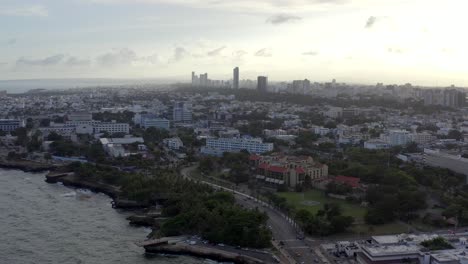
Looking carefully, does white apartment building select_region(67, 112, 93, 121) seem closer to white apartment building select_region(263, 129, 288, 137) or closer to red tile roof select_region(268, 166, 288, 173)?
white apartment building select_region(263, 129, 288, 137)

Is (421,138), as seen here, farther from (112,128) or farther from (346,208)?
(112,128)

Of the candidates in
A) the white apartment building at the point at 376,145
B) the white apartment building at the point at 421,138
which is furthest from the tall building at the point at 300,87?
the white apartment building at the point at 376,145

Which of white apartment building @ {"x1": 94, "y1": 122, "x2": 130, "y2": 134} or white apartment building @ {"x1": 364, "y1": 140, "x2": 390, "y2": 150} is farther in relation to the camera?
white apartment building @ {"x1": 94, "y1": 122, "x2": 130, "y2": 134}

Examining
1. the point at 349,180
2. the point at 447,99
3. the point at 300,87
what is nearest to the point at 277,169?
the point at 349,180

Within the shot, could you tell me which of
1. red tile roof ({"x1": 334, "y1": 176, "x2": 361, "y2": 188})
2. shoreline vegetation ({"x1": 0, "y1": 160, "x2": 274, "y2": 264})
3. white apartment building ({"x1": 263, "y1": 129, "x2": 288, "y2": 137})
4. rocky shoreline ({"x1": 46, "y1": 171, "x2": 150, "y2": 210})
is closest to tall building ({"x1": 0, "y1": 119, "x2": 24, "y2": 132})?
rocky shoreline ({"x1": 46, "y1": 171, "x2": 150, "y2": 210})

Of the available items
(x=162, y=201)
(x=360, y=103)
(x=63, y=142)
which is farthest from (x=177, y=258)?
(x=360, y=103)

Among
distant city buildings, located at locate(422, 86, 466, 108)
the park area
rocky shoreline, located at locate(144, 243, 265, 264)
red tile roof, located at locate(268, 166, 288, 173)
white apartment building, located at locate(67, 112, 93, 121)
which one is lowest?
rocky shoreline, located at locate(144, 243, 265, 264)

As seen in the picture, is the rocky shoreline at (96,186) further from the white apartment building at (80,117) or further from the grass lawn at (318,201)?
the white apartment building at (80,117)
